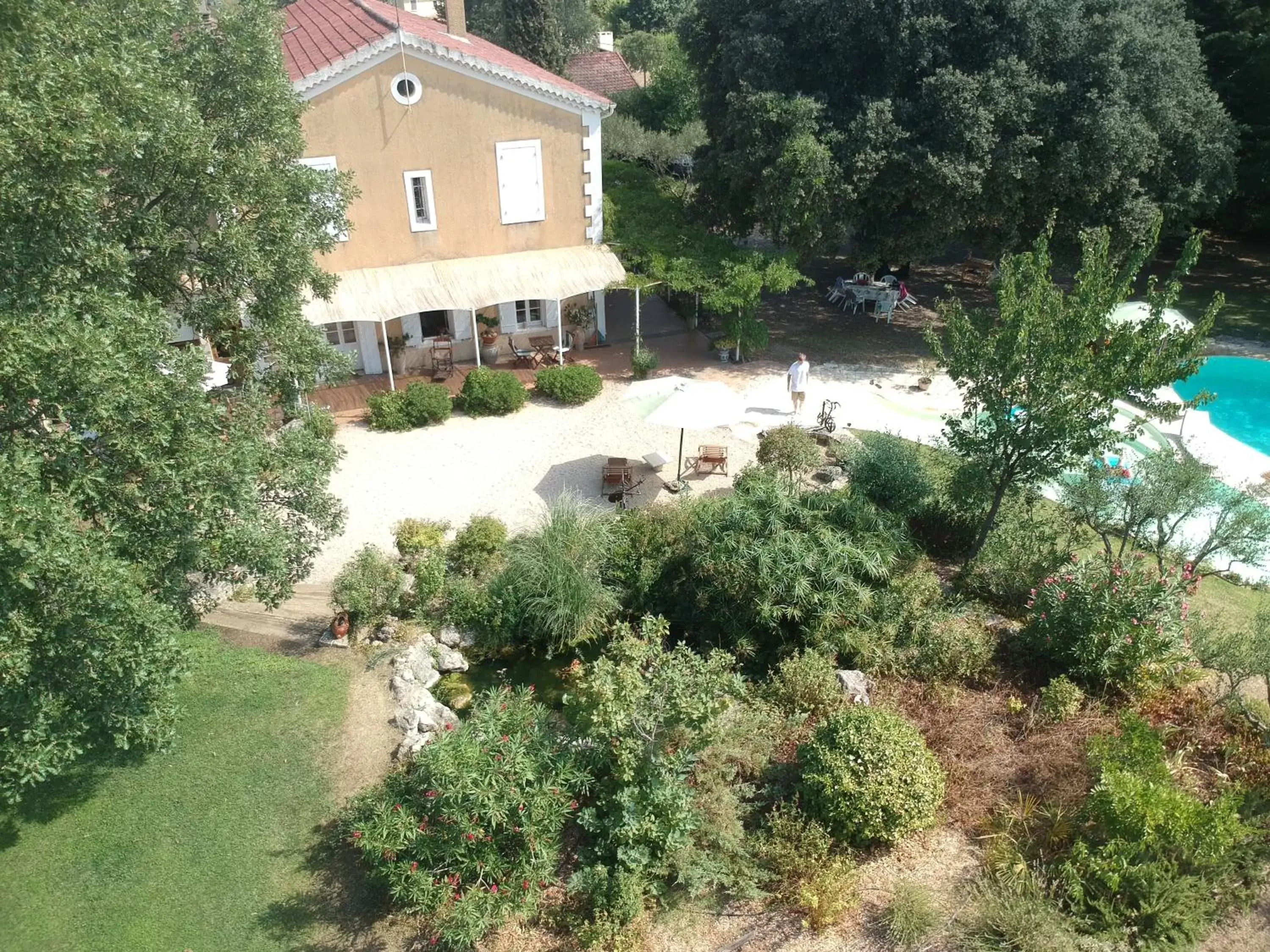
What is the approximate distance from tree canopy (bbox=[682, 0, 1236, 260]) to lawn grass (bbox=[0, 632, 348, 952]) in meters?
17.6

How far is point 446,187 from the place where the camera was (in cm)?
2331

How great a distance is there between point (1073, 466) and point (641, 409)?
8.27 meters

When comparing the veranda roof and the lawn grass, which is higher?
the veranda roof

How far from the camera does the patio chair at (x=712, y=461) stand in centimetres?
1981

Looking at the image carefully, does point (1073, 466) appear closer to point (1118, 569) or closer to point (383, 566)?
point (1118, 569)

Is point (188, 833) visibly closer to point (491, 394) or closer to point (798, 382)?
point (491, 394)

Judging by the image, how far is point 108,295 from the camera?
380 inches

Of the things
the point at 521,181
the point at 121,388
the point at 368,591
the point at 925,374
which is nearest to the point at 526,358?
the point at 521,181

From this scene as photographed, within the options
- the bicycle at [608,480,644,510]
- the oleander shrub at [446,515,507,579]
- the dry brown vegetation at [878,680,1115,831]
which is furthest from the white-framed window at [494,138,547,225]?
the dry brown vegetation at [878,680,1115,831]

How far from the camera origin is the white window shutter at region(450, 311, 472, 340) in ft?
83.2

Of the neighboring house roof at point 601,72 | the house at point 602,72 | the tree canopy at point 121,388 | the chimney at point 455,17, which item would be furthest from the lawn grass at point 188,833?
the neighboring house roof at point 601,72

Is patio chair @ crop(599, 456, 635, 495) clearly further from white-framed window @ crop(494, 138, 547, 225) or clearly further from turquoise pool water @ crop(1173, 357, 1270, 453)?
turquoise pool water @ crop(1173, 357, 1270, 453)

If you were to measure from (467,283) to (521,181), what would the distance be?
3206mm

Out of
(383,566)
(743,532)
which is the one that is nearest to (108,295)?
(383,566)
